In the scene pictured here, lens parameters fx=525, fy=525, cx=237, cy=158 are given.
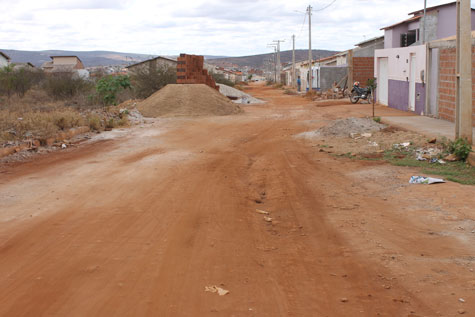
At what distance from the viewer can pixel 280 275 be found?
545 cm

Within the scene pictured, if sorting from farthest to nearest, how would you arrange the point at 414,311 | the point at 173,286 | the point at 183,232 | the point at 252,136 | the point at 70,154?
1. the point at 252,136
2. the point at 70,154
3. the point at 183,232
4. the point at 173,286
5. the point at 414,311

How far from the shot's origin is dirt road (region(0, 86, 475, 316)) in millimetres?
4809

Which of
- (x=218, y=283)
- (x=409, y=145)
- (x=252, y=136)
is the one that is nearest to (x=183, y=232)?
(x=218, y=283)

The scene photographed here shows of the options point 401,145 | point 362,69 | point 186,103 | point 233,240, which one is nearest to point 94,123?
point 186,103

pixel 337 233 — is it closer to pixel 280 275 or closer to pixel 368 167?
pixel 280 275

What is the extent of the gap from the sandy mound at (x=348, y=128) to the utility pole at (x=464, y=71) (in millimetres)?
4606

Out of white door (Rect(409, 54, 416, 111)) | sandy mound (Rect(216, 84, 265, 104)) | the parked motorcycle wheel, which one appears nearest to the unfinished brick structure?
sandy mound (Rect(216, 84, 265, 104))

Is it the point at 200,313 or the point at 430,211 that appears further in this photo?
the point at 430,211

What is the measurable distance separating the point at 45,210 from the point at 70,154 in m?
6.21

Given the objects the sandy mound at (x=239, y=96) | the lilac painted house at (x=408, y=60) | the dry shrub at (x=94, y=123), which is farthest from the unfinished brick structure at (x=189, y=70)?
the dry shrub at (x=94, y=123)

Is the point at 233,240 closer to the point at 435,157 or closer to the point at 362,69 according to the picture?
the point at 435,157

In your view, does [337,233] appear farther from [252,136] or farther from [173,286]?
[252,136]

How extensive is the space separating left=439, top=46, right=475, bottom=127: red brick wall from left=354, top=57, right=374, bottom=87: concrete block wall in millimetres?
19451

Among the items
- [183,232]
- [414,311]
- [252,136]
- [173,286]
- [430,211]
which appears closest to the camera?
[414,311]
